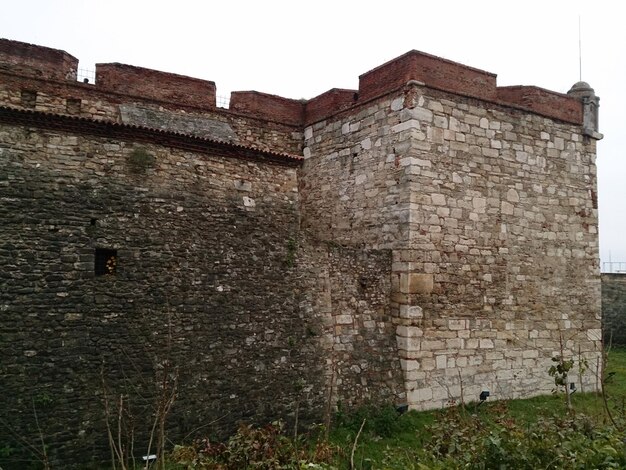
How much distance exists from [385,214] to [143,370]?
15.8 feet

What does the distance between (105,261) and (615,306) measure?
1748cm

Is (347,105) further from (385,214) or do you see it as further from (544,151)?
(544,151)

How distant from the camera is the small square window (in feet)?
21.8

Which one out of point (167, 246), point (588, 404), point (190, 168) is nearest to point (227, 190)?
point (190, 168)

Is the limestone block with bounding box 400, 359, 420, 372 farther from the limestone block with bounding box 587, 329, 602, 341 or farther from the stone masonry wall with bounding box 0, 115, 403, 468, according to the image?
the limestone block with bounding box 587, 329, 602, 341

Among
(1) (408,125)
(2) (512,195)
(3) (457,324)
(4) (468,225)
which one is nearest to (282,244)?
(1) (408,125)

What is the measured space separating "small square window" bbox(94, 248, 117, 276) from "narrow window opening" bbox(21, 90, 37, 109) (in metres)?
4.68

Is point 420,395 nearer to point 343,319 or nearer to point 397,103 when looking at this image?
point 343,319

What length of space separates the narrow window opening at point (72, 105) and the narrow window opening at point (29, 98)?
527 mm

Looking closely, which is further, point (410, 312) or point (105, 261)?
point (410, 312)

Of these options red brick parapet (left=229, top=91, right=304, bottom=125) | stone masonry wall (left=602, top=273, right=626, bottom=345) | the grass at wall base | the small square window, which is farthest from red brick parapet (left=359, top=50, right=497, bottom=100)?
stone masonry wall (left=602, top=273, right=626, bottom=345)

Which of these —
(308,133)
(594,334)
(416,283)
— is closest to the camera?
(416,283)

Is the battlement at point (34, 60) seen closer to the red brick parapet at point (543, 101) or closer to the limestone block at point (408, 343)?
the limestone block at point (408, 343)

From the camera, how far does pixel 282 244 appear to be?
8.04 meters
